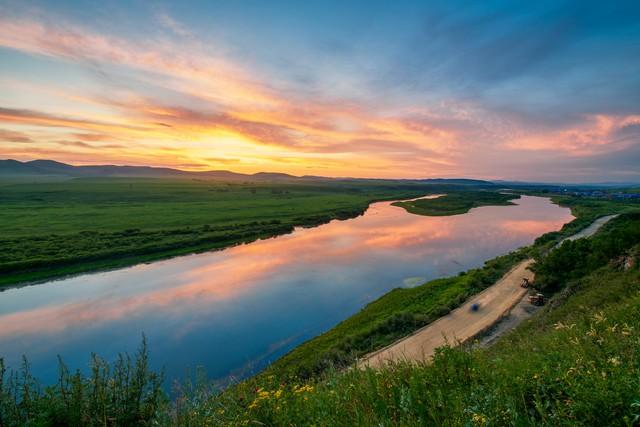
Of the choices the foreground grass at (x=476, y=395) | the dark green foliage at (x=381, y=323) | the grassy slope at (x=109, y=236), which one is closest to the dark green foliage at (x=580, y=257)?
the dark green foliage at (x=381, y=323)

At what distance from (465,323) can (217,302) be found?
19.5m

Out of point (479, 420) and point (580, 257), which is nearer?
point (479, 420)

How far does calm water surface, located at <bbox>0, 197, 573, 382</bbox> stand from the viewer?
61.8 feet

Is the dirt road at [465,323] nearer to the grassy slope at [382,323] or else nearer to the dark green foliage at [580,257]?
the grassy slope at [382,323]

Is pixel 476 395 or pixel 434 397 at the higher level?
pixel 476 395

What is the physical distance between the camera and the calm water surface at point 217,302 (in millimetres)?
18844

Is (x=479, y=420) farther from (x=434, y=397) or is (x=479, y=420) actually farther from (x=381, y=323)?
(x=381, y=323)

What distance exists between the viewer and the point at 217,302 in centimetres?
2561

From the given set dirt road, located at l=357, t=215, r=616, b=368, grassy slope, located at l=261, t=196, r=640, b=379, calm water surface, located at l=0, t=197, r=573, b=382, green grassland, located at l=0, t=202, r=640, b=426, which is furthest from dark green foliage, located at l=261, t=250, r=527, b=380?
green grassland, located at l=0, t=202, r=640, b=426

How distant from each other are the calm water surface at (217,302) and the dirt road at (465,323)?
266 inches

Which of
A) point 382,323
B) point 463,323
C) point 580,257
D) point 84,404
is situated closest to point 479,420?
point 84,404

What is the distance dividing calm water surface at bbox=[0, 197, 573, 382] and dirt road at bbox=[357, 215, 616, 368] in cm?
675

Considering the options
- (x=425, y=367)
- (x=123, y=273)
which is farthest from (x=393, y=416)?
(x=123, y=273)

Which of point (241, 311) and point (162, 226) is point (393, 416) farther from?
point (162, 226)
